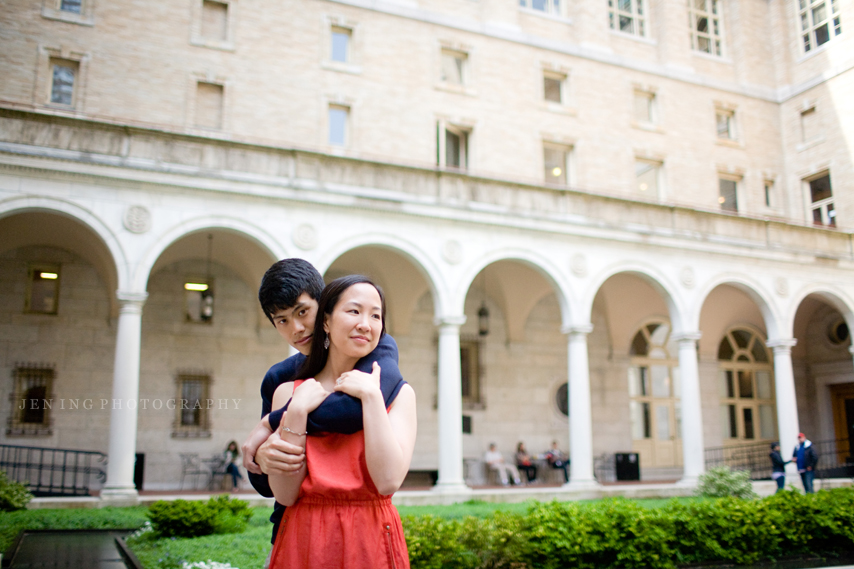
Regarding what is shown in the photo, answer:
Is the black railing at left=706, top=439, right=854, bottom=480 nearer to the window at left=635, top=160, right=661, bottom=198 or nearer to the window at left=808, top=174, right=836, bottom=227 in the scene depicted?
the window at left=808, top=174, right=836, bottom=227

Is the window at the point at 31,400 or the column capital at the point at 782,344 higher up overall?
the column capital at the point at 782,344

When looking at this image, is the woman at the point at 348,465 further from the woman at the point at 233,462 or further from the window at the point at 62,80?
the window at the point at 62,80

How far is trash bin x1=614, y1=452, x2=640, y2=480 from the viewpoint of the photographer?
2281cm

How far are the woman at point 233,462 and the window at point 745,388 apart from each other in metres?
18.1

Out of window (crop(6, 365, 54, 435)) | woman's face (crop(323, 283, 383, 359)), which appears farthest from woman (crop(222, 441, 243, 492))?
woman's face (crop(323, 283, 383, 359))

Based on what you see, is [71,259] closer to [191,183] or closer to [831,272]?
[191,183]

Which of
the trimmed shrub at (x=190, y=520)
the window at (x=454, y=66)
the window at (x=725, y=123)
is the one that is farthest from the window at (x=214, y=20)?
the window at (x=725, y=123)

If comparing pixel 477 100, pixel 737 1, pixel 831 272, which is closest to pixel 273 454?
pixel 477 100

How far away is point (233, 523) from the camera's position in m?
11.3

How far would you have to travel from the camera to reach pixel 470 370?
23500 millimetres

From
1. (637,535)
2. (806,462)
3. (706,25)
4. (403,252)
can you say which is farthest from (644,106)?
(637,535)

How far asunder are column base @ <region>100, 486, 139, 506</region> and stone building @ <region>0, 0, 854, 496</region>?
80 millimetres

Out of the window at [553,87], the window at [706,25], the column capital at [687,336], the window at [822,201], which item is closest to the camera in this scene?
the column capital at [687,336]

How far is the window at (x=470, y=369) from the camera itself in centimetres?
2328
